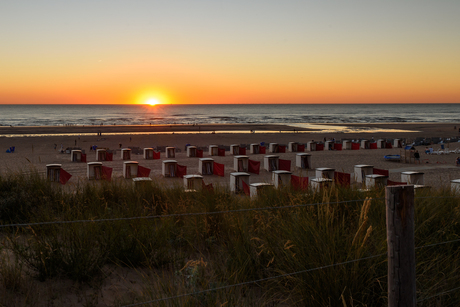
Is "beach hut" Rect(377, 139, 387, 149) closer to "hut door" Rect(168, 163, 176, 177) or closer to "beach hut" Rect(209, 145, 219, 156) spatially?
"beach hut" Rect(209, 145, 219, 156)

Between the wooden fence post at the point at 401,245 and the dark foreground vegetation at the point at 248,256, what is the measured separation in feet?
0.66

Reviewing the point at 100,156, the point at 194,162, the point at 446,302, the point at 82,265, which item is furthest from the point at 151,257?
the point at 100,156

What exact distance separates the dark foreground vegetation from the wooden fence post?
20 cm

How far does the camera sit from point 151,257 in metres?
4.36

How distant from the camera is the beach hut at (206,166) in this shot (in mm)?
17219

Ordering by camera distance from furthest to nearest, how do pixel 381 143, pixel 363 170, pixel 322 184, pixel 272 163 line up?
pixel 381 143
pixel 272 163
pixel 363 170
pixel 322 184

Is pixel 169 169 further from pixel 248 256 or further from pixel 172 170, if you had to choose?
pixel 248 256

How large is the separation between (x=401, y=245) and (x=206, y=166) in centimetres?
1474

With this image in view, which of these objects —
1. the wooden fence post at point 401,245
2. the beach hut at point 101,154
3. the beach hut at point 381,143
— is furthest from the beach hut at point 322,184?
the beach hut at point 381,143

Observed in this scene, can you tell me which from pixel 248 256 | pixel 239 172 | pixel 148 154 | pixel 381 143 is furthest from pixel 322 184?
pixel 381 143

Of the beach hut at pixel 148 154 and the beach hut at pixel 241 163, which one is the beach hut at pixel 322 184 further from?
the beach hut at pixel 148 154

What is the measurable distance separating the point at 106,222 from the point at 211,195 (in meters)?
1.96

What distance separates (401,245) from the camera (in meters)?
2.79

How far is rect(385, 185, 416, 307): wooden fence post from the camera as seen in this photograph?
2760 millimetres
